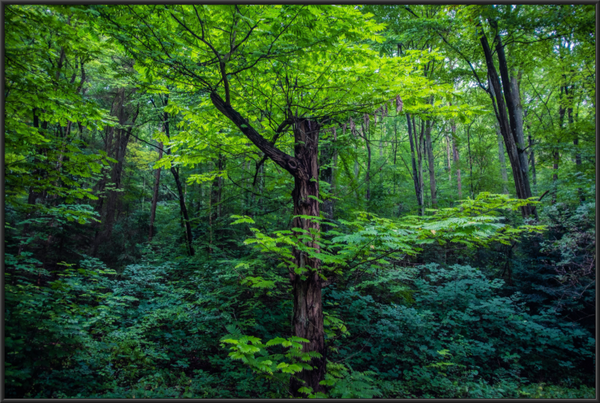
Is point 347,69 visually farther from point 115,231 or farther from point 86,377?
point 115,231

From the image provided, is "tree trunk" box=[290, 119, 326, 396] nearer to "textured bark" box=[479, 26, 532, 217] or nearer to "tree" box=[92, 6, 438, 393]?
"tree" box=[92, 6, 438, 393]

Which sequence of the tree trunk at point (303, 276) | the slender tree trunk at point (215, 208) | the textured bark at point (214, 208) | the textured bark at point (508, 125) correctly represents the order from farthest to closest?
the slender tree trunk at point (215, 208) < the textured bark at point (214, 208) < the textured bark at point (508, 125) < the tree trunk at point (303, 276)

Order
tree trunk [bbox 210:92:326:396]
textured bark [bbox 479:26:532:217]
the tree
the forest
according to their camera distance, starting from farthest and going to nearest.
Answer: textured bark [bbox 479:26:532:217] → tree trunk [bbox 210:92:326:396] → the forest → the tree

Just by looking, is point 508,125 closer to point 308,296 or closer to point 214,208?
point 308,296

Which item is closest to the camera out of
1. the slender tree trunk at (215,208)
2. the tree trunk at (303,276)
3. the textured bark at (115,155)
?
the tree trunk at (303,276)

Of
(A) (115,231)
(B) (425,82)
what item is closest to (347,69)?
(B) (425,82)

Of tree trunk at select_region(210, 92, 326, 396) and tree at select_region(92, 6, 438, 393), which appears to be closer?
tree at select_region(92, 6, 438, 393)

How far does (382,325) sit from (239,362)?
3.13 m

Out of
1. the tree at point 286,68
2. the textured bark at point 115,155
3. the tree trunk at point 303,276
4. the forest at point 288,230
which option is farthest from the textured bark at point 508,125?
the textured bark at point 115,155

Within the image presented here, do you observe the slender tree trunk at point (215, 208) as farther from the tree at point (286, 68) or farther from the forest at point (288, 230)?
the tree at point (286, 68)

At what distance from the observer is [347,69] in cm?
331

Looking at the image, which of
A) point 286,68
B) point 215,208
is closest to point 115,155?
point 215,208

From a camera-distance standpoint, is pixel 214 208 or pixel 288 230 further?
pixel 214 208

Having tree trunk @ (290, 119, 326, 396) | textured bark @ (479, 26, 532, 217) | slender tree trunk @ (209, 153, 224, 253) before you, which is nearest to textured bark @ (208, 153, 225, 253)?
slender tree trunk @ (209, 153, 224, 253)
